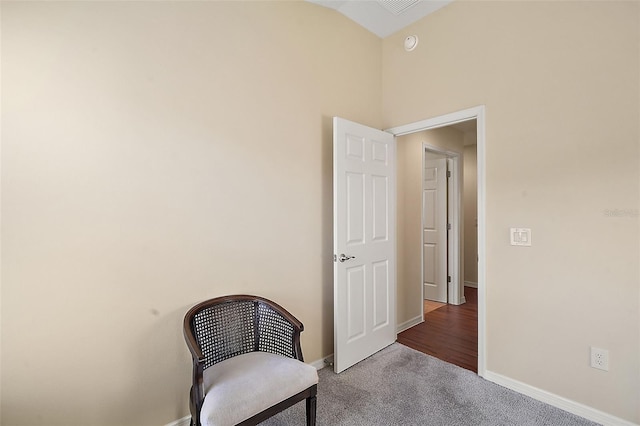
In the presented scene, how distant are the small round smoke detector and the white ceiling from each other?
13 centimetres

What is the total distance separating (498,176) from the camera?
2.30 metres

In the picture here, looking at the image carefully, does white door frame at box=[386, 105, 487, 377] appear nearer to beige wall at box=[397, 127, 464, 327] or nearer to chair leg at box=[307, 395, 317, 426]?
beige wall at box=[397, 127, 464, 327]

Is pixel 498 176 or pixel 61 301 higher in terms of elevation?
pixel 498 176

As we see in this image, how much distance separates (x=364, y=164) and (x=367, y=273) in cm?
96

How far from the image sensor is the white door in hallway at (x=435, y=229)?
441 centimetres

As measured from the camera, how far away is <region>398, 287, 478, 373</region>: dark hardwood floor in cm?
278

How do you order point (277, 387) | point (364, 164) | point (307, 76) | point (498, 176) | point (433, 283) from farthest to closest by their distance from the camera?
1. point (433, 283)
2. point (364, 164)
3. point (307, 76)
4. point (498, 176)
5. point (277, 387)

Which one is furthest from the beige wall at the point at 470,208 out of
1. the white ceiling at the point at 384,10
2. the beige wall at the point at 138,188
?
the beige wall at the point at 138,188

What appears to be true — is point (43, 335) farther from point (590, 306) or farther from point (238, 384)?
point (590, 306)

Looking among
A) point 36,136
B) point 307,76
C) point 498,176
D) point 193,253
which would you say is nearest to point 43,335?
point 193,253

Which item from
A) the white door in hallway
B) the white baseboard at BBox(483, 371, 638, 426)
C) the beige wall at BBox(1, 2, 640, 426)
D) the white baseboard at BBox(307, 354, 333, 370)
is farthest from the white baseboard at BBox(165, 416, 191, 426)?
the white door in hallway

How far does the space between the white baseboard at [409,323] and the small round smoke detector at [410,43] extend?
284 cm

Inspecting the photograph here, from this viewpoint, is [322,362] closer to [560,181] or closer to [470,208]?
[560,181]

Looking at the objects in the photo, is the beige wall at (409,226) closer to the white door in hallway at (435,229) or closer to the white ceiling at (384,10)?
the white door in hallway at (435,229)
